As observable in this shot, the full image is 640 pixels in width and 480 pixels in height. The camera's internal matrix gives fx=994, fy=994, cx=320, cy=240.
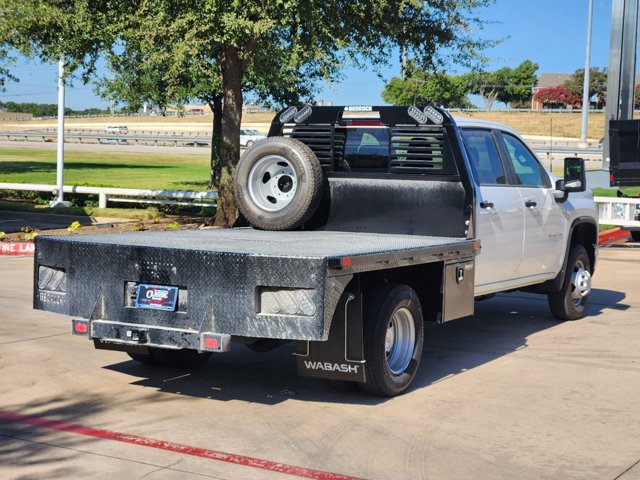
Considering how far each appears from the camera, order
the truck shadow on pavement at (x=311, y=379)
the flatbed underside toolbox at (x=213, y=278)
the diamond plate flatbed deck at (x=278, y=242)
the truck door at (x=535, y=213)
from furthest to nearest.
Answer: the truck door at (x=535, y=213)
the truck shadow on pavement at (x=311, y=379)
the diamond plate flatbed deck at (x=278, y=242)
the flatbed underside toolbox at (x=213, y=278)

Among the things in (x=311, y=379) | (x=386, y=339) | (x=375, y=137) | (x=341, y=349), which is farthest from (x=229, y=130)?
(x=341, y=349)

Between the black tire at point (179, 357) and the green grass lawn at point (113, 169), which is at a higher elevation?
the green grass lawn at point (113, 169)

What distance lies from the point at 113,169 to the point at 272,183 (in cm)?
3665

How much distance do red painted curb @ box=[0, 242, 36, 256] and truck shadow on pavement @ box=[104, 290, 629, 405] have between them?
807cm

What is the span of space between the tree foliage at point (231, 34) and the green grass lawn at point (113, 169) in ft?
34.6

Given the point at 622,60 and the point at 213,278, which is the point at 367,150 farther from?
the point at 622,60

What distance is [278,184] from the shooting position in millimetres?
8664

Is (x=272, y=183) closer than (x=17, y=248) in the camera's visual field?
Yes

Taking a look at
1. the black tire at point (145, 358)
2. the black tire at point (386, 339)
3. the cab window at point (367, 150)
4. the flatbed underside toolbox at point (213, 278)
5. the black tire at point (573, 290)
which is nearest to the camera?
the flatbed underside toolbox at point (213, 278)

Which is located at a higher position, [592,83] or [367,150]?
[592,83]

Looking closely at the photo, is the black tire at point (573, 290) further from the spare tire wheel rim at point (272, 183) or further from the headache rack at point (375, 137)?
the spare tire wheel rim at point (272, 183)

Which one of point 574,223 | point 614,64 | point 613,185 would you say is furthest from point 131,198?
point 574,223

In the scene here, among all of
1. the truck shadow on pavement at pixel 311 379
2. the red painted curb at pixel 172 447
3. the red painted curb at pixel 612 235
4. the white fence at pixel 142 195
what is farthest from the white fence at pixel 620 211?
the red painted curb at pixel 172 447

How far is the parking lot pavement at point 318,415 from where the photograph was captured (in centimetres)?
573
